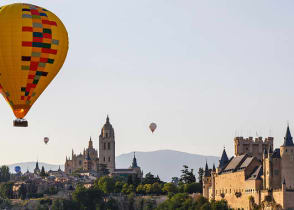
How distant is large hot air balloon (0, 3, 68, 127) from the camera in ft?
310

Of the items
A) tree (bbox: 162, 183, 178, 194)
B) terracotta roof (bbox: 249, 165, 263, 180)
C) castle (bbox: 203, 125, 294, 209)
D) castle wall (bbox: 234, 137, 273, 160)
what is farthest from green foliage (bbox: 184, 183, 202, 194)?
terracotta roof (bbox: 249, 165, 263, 180)

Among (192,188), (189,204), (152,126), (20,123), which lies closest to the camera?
(20,123)

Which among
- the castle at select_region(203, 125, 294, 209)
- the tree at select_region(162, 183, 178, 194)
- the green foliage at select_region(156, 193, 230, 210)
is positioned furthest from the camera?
the tree at select_region(162, 183, 178, 194)

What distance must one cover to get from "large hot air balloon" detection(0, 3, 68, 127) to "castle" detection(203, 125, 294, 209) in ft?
176

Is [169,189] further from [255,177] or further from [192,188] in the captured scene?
[255,177]

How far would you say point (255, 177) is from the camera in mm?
152625

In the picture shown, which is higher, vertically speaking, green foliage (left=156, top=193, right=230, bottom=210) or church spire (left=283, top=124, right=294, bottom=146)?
church spire (left=283, top=124, right=294, bottom=146)

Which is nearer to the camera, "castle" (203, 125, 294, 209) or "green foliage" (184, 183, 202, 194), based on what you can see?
"castle" (203, 125, 294, 209)

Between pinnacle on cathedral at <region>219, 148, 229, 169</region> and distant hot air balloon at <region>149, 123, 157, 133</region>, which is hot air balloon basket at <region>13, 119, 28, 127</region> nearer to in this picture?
pinnacle on cathedral at <region>219, 148, 229, 169</region>

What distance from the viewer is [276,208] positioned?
14125 centimetres

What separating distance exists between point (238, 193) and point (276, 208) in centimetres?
1812

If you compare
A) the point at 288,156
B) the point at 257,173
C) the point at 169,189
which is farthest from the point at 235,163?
the point at 169,189

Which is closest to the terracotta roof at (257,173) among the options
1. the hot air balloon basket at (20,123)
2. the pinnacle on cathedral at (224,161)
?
the pinnacle on cathedral at (224,161)

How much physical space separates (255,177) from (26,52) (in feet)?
216
